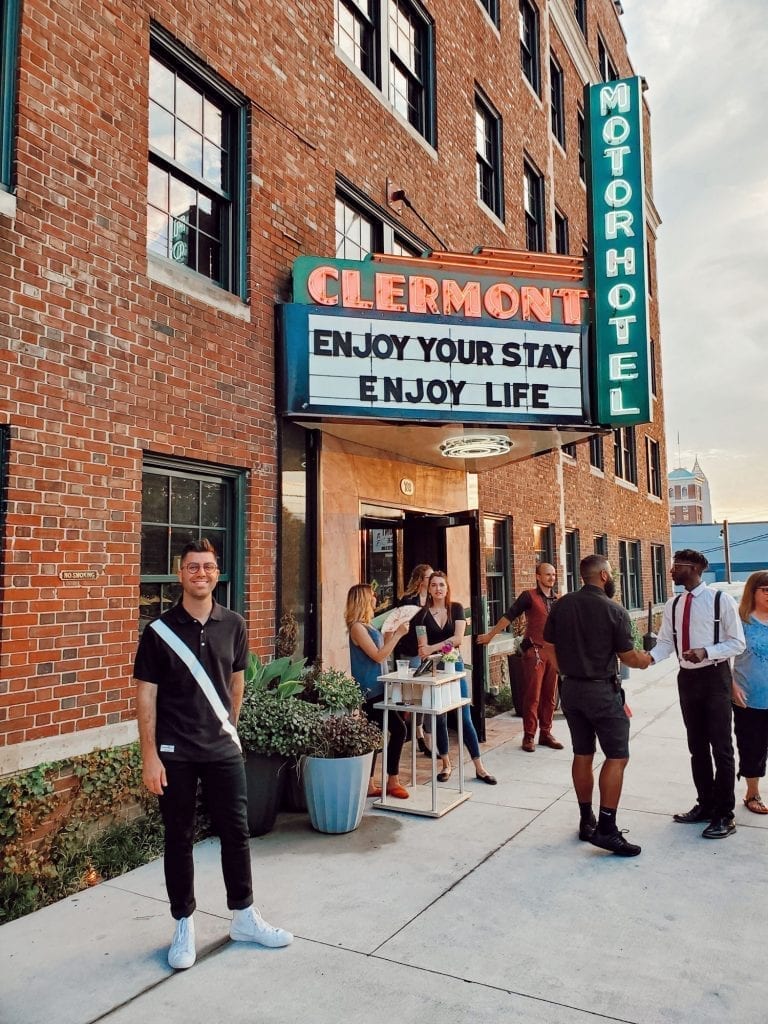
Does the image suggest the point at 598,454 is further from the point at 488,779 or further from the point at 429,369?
the point at 488,779

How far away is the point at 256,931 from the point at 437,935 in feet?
3.11

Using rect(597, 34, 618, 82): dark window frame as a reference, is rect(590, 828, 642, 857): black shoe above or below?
below

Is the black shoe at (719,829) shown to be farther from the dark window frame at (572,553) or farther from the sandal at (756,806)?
the dark window frame at (572,553)

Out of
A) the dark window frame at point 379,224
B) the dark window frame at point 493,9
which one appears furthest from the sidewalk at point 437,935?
the dark window frame at point 493,9

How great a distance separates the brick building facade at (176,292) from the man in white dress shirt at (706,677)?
3.48m

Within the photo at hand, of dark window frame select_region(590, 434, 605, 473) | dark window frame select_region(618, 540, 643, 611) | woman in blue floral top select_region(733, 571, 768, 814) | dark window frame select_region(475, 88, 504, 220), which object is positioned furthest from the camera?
dark window frame select_region(618, 540, 643, 611)

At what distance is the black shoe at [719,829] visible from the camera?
5406 mm

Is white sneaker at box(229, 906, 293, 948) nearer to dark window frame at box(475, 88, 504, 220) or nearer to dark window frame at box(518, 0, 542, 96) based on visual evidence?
dark window frame at box(475, 88, 504, 220)

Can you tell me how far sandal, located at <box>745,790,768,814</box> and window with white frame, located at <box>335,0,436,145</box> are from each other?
8.86 metres

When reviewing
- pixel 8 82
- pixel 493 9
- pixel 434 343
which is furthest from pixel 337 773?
pixel 493 9

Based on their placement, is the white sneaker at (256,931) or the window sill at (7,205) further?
the window sill at (7,205)

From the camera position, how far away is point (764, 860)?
5000 mm

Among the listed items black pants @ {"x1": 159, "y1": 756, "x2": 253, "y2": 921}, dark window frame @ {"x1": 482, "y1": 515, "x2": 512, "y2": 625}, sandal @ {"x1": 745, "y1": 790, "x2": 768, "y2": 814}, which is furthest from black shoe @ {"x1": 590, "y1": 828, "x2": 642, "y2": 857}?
dark window frame @ {"x1": 482, "y1": 515, "x2": 512, "y2": 625}

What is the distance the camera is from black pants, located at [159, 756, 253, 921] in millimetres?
3725
